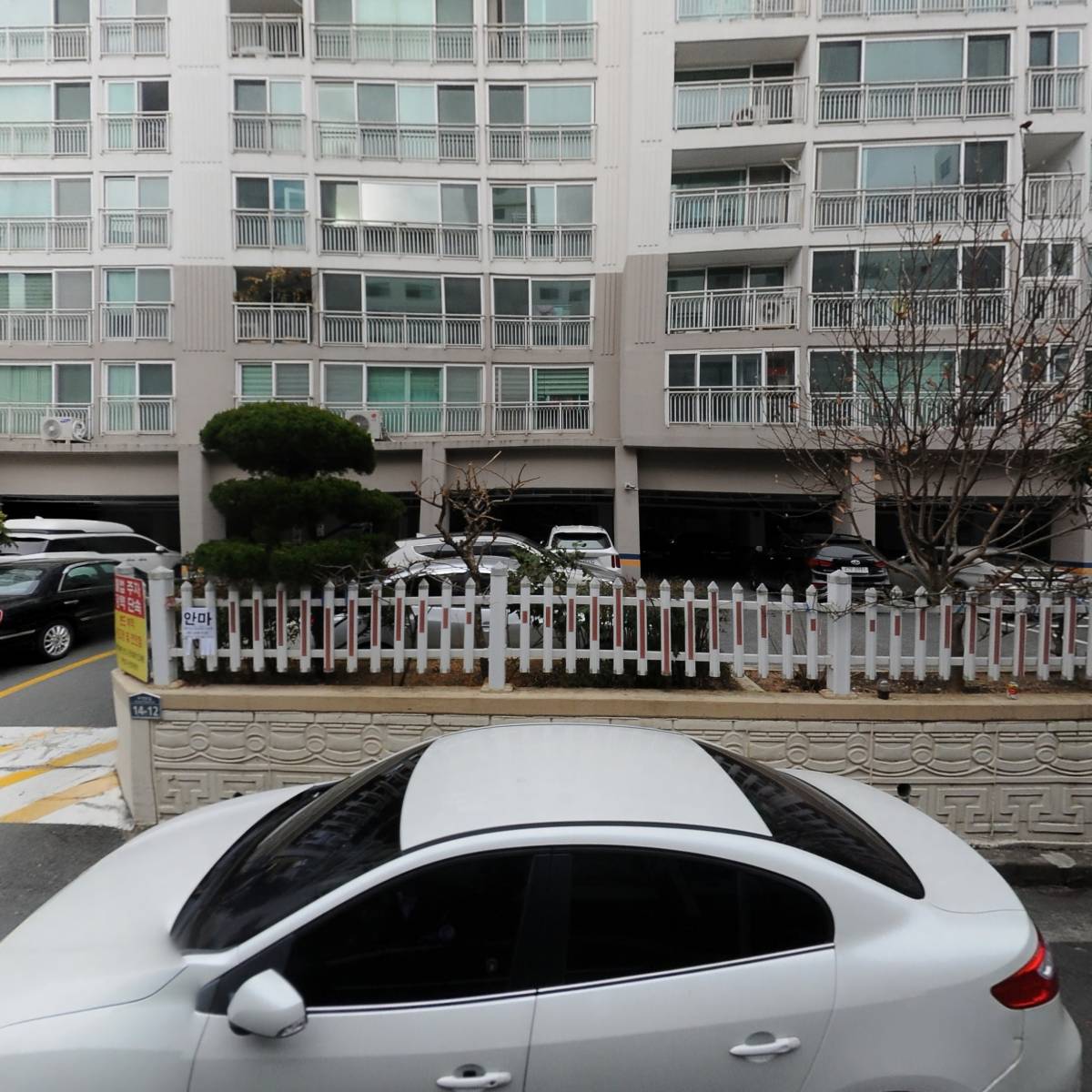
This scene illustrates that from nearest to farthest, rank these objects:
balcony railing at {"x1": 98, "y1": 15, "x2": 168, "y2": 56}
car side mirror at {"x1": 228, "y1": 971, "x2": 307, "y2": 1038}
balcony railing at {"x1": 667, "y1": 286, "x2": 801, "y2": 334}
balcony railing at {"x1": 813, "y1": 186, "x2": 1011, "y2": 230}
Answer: car side mirror at {"x1": 228, "y1": 971, "x2": 307, "y2": 1038} → balcony railing at {"x1": 813, "y1": 186, "x2": 1011, "y2": 230} → balcony railing at {"x1": 667, "y1": 286, "x2": 801, "y2": 334} → balcony railing at {"x1": 98, "y1": 15, "x2": 168, "y2": 56}

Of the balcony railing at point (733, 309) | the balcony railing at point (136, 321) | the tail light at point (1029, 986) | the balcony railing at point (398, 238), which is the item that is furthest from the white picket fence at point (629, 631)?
the balcony railing at point (136, 321)

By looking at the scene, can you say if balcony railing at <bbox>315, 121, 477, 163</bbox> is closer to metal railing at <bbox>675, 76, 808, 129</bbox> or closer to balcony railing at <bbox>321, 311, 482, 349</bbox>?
balcony railing at <bbox>321, 311, 482, 349</bbox>

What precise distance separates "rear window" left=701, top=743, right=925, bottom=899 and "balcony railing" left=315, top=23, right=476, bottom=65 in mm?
20413

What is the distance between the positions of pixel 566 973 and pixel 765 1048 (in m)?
0.56

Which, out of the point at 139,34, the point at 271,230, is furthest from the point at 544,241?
the point at 139,34

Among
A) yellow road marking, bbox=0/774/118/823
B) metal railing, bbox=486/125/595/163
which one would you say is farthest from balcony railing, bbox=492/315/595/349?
yellow road marking, bbox=0/774/118/823

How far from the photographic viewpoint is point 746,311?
54.9ft

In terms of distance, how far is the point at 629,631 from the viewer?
201 inches

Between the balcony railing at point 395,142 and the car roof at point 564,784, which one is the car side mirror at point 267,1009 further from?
the balcony railing at point 395,142

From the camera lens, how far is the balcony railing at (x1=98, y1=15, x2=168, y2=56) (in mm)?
17906

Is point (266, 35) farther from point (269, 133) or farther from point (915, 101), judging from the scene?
point (915, 101)

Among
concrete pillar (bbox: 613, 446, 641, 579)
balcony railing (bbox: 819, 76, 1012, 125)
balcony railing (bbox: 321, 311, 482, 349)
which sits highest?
balcony railing (bbox: 819, 76, 1012, 125)

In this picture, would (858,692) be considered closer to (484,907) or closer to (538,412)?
(484,907)

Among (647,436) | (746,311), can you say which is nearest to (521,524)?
(647,436)
